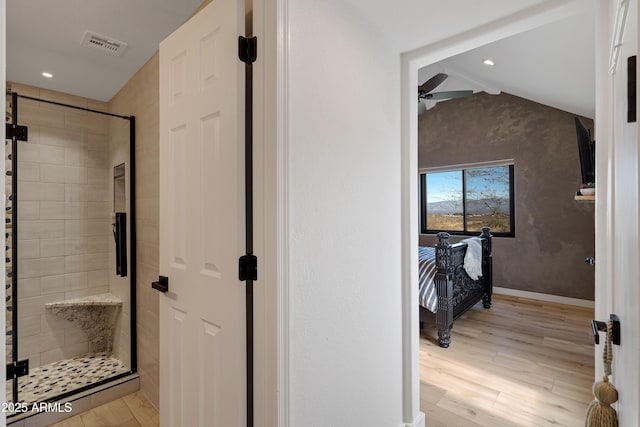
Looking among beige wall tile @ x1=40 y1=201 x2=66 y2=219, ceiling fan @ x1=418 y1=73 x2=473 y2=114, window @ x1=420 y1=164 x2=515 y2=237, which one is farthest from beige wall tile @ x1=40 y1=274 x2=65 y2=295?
window @ x1=420 y1=164 x2=515 y2=237

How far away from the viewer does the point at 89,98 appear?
9.84ft

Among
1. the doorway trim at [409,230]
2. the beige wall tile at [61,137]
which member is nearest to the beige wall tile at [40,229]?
the beige wall tile at [61,137]

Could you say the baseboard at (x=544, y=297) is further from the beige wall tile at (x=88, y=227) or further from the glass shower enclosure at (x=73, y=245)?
the beige wall tile at (x=88, y=227)

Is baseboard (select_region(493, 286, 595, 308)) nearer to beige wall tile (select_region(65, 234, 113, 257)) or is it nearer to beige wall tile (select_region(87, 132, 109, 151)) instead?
beige wall tile (select_region(65, 234, 113, 257))

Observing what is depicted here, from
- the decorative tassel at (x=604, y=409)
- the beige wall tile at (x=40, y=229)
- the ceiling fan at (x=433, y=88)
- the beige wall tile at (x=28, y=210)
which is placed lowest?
the decorative tassel at (x=604, y=409)

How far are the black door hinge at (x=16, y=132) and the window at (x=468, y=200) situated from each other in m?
5.57

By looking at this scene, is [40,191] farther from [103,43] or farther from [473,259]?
[473,259]

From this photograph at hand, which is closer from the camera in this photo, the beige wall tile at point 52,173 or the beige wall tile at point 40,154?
the beige wall tile at point 40,154

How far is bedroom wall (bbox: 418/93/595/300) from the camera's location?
13.7 ft

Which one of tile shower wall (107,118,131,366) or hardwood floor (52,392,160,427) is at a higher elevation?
tile shower wall (107,118,131,366)

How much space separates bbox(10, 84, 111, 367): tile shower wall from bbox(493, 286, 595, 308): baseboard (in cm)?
535

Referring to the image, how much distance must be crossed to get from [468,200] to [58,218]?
5673 millimetres

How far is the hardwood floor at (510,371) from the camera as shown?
80.6 inches

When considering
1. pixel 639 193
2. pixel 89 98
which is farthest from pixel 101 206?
pixel 639 193
